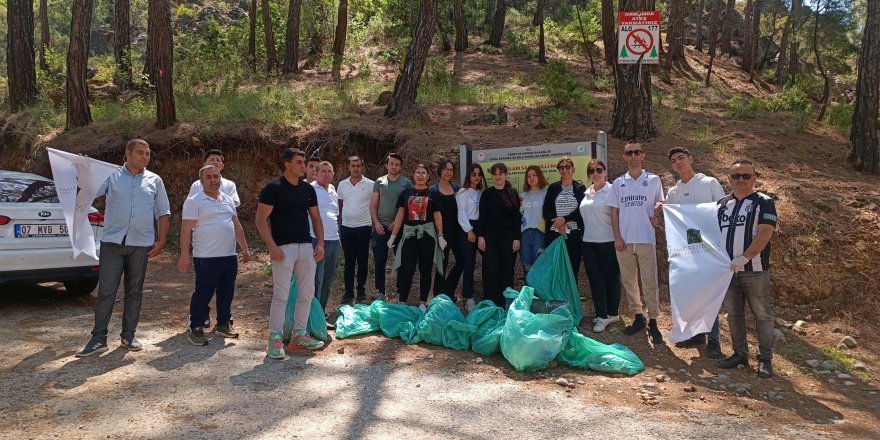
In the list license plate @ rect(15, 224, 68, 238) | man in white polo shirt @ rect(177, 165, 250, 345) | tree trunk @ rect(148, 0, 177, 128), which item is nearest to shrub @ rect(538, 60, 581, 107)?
tree trunk @ rect(148, 0, 177, 128)

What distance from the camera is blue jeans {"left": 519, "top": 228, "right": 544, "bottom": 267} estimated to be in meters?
7.17

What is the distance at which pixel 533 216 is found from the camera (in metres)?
7.17

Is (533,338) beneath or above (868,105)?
beneath

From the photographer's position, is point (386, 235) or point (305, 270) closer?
point (305, 270)

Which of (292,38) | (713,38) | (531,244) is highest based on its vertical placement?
(713,38)

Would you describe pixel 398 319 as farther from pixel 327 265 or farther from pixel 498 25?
pixel 498 25

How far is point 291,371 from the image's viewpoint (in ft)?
17.5

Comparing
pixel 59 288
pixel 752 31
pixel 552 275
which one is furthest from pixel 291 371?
pixel 752 31

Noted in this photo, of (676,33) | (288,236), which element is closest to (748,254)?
A: (288,236)

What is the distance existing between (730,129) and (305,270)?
8.73 meters

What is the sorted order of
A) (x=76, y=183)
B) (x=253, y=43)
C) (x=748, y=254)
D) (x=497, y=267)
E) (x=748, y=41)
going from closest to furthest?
(x=748, y=254) → (x=76, y=183) → (x=497, y=267) → (x=253, y=43) → (x=748, y=41)

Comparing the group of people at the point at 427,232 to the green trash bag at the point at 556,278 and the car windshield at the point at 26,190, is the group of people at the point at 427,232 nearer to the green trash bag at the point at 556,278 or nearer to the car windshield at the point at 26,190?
the green trash bag at the point at 556,278

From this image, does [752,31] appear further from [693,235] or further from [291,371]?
[291,371]

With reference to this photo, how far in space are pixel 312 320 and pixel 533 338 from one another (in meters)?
2.18
